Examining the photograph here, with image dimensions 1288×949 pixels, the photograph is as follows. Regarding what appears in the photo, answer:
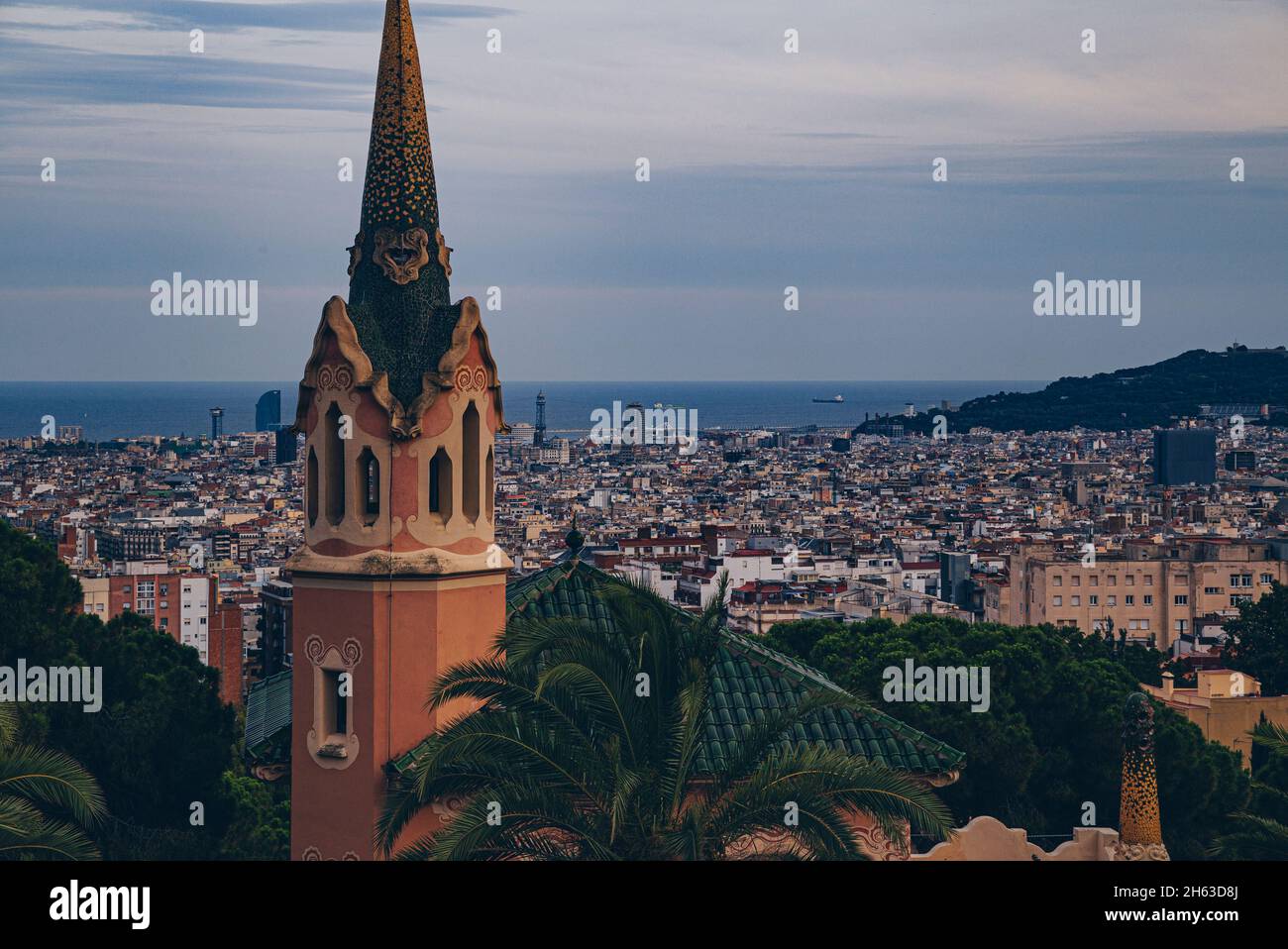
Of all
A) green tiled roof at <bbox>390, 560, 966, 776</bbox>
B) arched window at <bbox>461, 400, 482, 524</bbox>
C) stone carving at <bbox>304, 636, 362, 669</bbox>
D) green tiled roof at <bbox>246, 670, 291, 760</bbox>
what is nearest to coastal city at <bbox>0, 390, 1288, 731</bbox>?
arched window at <bbox>461, 400, 482, 524</bbox>

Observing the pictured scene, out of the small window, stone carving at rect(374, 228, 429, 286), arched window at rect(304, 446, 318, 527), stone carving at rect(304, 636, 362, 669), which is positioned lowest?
the small window

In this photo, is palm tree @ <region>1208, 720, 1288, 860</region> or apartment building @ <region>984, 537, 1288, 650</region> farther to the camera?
apartment building @ <region>984, 537, 1288, 650</region>

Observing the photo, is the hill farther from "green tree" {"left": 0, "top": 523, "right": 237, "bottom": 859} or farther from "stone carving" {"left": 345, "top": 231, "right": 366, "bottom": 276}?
"stone carving" {"left": 345, "top": 231, "right": 366, "bottom": 276}

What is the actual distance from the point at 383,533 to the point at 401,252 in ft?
6.90

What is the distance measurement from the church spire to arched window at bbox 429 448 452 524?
48.8 inches

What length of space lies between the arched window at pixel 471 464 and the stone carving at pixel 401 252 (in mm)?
1113

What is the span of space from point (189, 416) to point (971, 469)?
73.1 metres

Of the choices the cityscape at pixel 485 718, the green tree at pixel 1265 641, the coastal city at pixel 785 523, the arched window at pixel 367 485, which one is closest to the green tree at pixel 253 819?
the cityscape at pixel 485 718

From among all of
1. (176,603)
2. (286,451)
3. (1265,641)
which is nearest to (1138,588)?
Result: (1265,641)

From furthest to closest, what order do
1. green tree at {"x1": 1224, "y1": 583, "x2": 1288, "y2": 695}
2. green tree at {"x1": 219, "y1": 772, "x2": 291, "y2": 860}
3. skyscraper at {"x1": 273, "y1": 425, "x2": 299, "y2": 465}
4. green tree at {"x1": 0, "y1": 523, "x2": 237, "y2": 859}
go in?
1. skyscraper at {"x1": 273, "y1": 425, "x2": 299, "y2": 465}
2. green tree at {"x1": 1224, "y1": 583, "x2": 1288, "y2": 695}
3. green tree at {"x1": 0, "y1": 523, "x2": 237, "y2": 859}
4. green tree at {"x1": 219, "y1": 772, "x2": 291, "y2": 860}

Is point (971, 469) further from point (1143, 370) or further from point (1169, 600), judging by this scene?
point (1169, 600)

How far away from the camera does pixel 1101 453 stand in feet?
471

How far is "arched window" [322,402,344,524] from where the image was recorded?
14.2 metres
